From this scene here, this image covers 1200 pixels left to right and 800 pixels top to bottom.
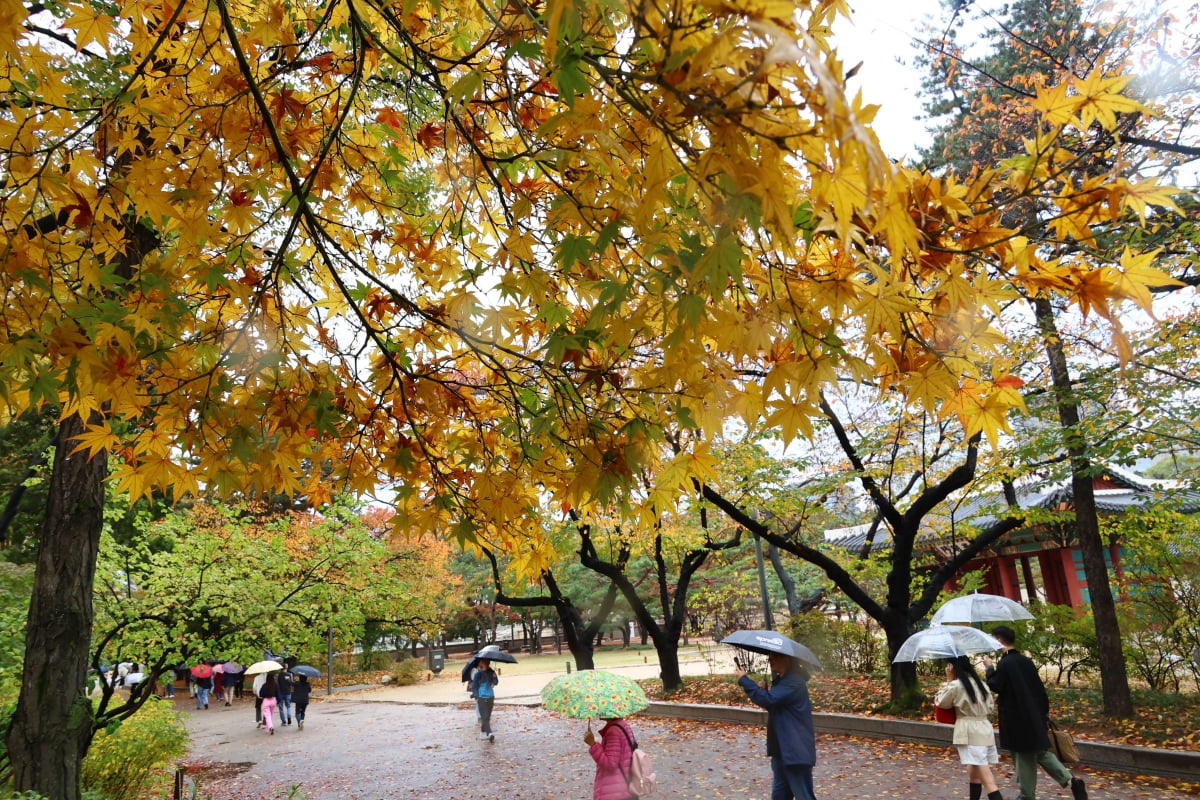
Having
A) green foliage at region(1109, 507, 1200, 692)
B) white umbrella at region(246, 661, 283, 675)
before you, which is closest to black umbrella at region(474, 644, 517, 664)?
white umbrella at region(246, 661, 283, 675)

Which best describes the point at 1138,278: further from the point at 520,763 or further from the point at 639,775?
the point at 520,763

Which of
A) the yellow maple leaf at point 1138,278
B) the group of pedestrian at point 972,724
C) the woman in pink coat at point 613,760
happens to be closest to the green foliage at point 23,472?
the woman in pink coat at point 613,760

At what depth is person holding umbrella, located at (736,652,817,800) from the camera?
4836 mm

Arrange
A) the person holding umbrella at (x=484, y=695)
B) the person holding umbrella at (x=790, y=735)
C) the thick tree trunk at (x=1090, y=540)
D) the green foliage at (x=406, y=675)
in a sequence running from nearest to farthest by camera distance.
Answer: the person holding umbrella at (x=790, y=735) → the thick tree trunk at (x=1090, y=540) → the person holding umbrella at (x=484, y=695) → the green foliage at (x=406, y=675)

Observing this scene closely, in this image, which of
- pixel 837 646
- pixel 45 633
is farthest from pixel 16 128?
pixel 837 646

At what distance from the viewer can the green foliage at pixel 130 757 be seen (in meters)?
7.21

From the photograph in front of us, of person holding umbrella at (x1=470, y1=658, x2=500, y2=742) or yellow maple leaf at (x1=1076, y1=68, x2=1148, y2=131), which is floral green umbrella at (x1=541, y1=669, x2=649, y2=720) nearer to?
yellow maple leaf at (x1=1076, y1=68, x2=1148, y2=131)

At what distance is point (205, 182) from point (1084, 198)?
2.97 m

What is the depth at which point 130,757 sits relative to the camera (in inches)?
299

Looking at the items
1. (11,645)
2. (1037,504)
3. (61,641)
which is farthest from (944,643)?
(11,645)

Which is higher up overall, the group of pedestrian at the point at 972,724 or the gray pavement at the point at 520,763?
the group of pedestrian at the point at 972,724

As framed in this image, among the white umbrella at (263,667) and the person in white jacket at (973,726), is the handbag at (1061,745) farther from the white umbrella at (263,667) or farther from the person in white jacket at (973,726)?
the white umbrella at (263,667)

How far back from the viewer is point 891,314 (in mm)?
1691

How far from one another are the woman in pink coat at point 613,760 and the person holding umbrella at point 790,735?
3.56 ft
